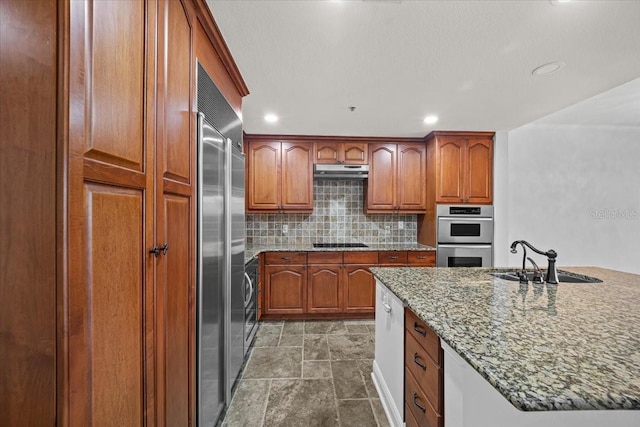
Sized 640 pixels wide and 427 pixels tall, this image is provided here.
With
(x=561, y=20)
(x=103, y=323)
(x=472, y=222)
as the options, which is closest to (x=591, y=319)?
(x=561, y=20)

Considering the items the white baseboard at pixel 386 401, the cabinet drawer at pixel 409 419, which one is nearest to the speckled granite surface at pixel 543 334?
the cabinet drawer at pixel 409 419

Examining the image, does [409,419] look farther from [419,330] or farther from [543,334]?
[543,334]

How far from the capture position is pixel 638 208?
156 inches

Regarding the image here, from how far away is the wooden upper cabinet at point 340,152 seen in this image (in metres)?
3.68

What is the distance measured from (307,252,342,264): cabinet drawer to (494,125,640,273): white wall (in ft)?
7.91

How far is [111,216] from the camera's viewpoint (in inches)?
28.7

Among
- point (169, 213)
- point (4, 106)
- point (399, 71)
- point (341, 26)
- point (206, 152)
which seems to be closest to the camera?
point (4, 106)

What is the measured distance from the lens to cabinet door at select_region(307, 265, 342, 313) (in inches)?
135

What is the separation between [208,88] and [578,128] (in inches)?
192

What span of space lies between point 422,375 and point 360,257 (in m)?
2.18

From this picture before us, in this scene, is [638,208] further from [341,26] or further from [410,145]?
[341,26]

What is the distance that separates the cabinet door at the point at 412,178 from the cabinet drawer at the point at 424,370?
253 centimetres

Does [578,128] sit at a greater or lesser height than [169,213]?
greater

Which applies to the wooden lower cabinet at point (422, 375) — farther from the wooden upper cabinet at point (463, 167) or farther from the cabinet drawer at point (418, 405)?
the wooden upper cabinet at point (463, 167)
